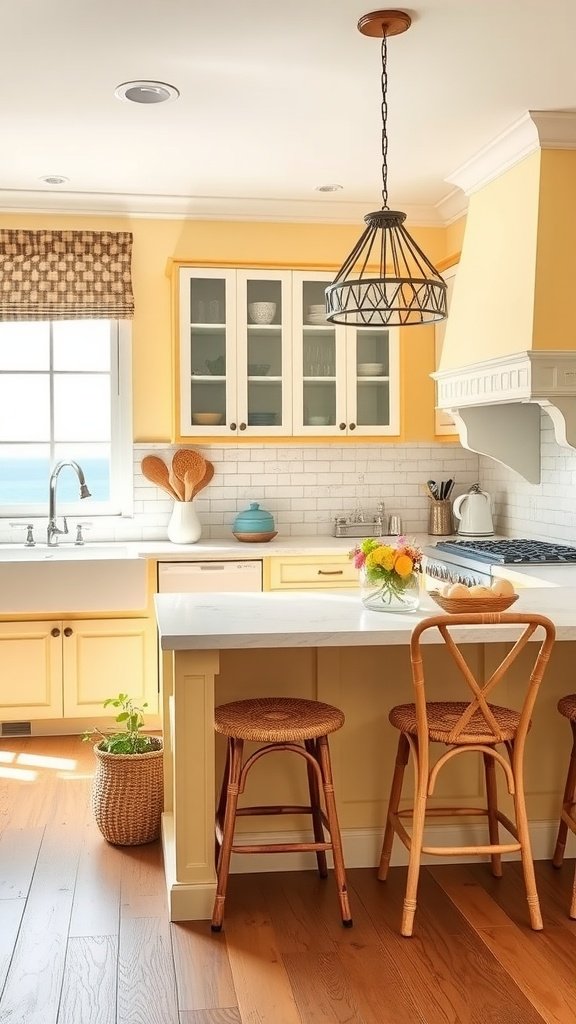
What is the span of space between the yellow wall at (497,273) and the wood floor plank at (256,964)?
242 cm

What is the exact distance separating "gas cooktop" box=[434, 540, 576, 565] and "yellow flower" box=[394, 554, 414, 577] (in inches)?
49.3

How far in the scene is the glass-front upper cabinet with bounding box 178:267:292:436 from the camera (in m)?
5.45

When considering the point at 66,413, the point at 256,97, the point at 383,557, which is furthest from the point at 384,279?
the point at 66,413

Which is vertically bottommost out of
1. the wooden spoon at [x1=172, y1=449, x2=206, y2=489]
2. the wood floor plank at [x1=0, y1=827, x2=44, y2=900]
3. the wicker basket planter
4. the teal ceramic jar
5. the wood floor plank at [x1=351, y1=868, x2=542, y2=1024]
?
the wood floor plank at [x1=0, y1=827, x2=44, y2=900]

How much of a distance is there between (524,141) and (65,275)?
2.52 metres

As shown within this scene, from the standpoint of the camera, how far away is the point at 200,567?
5227 mm

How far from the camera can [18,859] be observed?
3539 millimetres

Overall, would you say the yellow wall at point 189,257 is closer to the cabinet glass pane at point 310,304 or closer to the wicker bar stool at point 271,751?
the cabinet glass pane at point 310,304

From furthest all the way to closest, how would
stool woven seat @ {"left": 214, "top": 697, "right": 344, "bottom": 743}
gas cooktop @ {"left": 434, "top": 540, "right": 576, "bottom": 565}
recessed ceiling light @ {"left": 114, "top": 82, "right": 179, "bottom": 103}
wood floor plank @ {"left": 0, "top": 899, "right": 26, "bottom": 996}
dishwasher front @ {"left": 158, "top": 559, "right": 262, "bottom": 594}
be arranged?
dishwasher front @ {"left": 158, "top": 559, "right": 262, "bottom": 594}, gas cooktop @ {"left": 434, "top": 540, "right": 576, "bottom": 565}, recessed ceiling light @ {"left": 114, "top": 82, "right": 179, "bottom": 103}, stool woven seat @ {"left": 214, "top": 697, "right": 344, "bottom": 743}, wood floor plank @ {"left": 0, "top": 899, "right": 26, "bottom": 996}

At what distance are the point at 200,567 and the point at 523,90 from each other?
8.74 ft

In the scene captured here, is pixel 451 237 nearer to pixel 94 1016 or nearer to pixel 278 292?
pixel 278 292

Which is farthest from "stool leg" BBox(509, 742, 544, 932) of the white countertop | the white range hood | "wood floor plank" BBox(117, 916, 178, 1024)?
the white range hood

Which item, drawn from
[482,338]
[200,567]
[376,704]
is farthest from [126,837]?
[482,338]

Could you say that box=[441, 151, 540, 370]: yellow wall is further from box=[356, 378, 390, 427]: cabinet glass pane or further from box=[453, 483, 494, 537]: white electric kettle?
box=[453, 483, 494, 537]: white electric kettle
